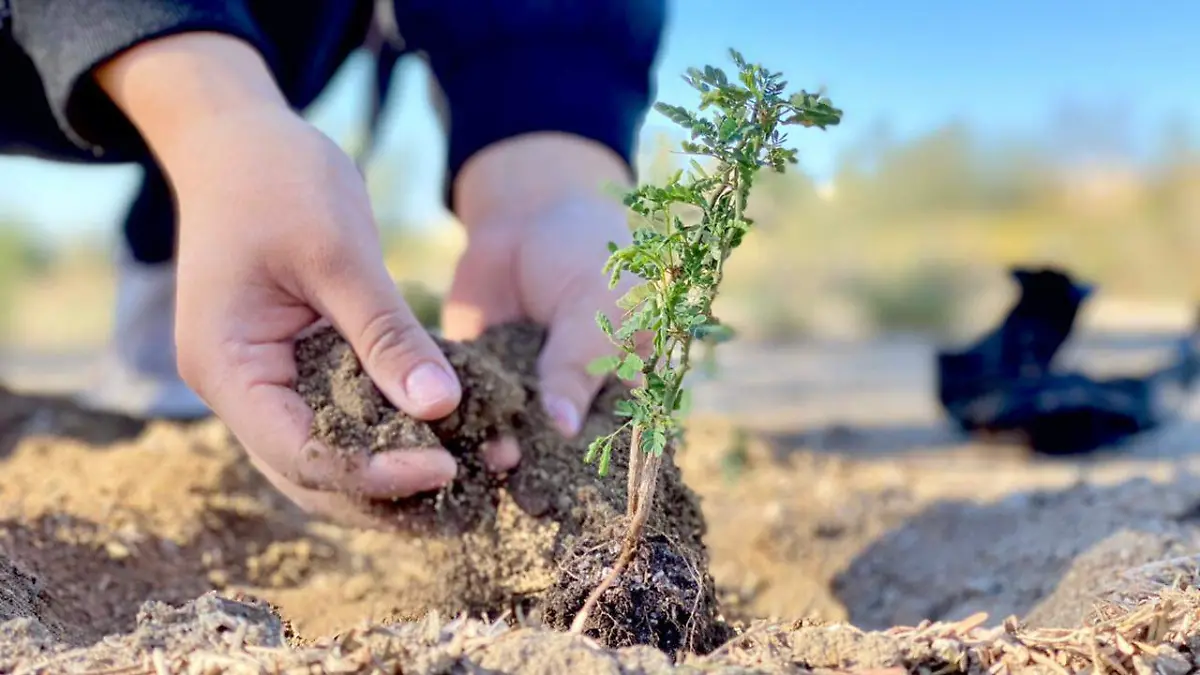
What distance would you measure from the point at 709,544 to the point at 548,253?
0.94 metres

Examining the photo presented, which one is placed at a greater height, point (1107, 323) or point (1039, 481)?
point (1107, 323)

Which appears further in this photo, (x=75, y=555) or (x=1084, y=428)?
(x=1084, y=428)

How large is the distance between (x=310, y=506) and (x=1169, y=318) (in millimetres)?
7866

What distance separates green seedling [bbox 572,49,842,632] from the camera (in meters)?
1.19

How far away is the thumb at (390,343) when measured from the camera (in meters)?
1.65

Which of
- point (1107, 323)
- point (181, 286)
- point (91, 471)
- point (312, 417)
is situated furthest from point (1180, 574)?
point (1107, 323)

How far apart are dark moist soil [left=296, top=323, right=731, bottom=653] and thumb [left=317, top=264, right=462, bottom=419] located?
0.04m

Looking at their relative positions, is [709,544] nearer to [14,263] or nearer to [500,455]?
[500,455]

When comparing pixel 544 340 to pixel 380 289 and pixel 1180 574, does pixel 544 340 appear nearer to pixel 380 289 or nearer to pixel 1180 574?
pixel 380 289

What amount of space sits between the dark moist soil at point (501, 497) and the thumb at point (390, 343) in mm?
41

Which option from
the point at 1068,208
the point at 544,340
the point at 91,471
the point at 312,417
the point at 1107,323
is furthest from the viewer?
the point at 1068,208

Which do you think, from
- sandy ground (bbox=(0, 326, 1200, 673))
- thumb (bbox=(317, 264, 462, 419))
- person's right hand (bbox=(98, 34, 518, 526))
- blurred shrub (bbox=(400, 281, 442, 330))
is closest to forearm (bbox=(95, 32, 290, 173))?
person's right hand (bbox=(98, 34, 518, 526))

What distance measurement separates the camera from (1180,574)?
4.94 feet

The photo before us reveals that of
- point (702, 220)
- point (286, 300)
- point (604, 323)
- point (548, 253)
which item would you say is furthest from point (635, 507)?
point (548, 253)
